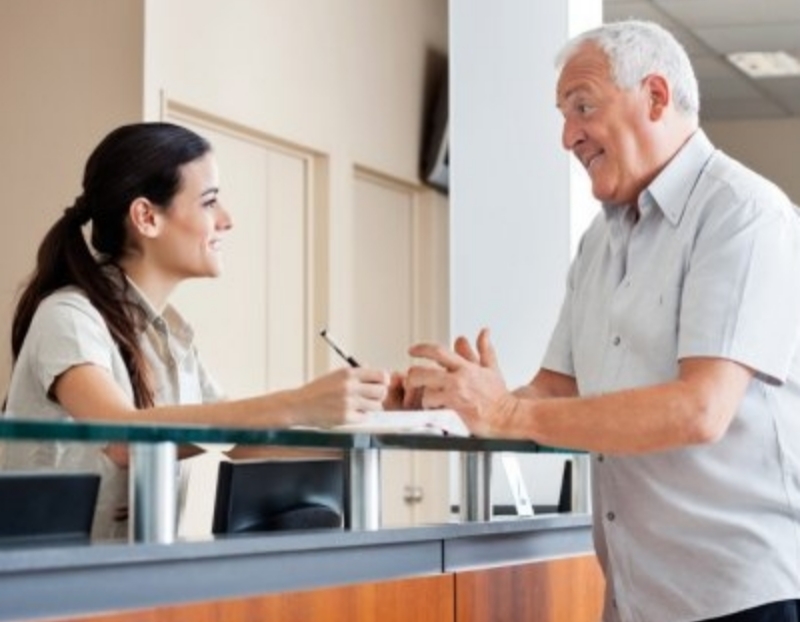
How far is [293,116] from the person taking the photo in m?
7.70

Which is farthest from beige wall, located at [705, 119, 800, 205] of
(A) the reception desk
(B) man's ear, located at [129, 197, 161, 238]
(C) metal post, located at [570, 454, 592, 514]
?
(B) man's ear, located at [129, 197, 161, 238]

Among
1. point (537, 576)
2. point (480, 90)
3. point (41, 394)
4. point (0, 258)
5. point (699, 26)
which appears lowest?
point (537, 576)

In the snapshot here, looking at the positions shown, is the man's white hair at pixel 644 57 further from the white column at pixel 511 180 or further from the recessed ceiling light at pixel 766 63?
the recessed ceiling light at pixel 766 63

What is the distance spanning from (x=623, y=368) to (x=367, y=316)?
5944 mm

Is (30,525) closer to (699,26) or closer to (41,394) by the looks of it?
(41,394)

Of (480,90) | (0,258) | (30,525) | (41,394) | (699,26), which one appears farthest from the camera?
(699,26)

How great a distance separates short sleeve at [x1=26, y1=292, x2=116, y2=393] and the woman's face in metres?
0.28

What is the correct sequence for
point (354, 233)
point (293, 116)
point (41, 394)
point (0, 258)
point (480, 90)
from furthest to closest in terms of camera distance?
point (354, 233) → point (293, 116) → point (0, 258) → point (480, 90) → point (41, 394)

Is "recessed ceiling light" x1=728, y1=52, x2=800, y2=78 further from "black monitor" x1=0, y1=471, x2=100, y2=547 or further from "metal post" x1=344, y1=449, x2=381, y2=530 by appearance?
"black monitor" x1=0, y1=471, x2=100, y2=547

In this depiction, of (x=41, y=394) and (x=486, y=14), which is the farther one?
(x=486, y=14)

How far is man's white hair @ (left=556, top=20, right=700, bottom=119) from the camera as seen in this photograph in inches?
111

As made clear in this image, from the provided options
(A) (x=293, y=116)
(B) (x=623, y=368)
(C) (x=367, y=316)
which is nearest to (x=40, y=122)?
(A) (x=293, y=116)

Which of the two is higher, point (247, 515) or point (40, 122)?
point (40, 122)

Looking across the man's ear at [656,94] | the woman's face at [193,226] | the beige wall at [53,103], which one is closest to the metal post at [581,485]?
the woman's face at [193,226]
